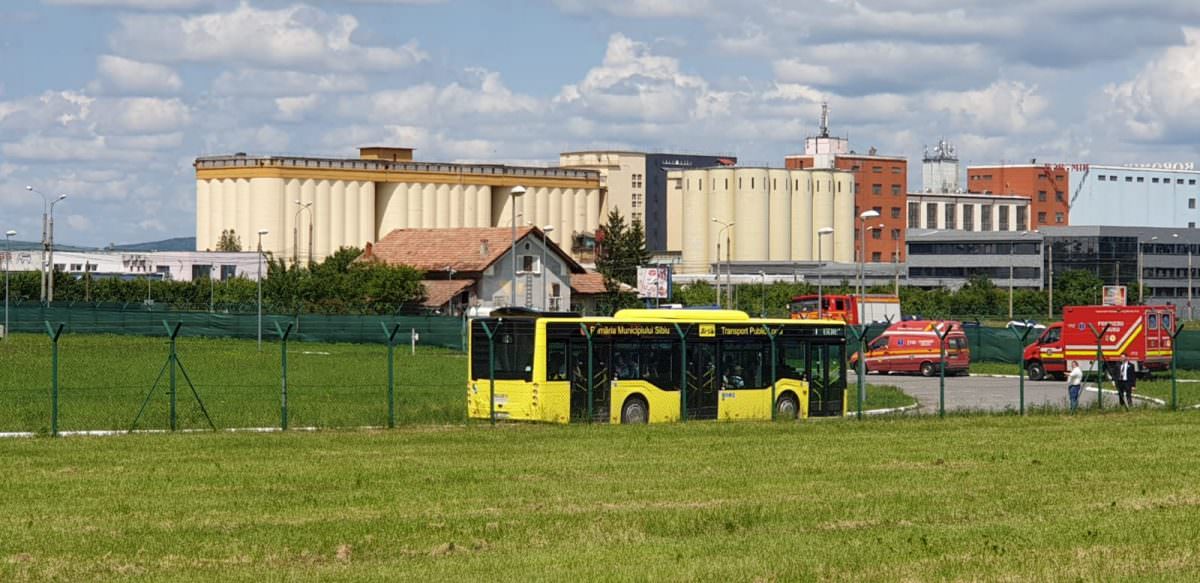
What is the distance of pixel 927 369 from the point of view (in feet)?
212

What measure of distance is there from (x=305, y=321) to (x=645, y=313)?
46.5 metres

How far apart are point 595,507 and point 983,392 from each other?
1274 inches

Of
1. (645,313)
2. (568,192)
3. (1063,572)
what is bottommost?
(1063,572)

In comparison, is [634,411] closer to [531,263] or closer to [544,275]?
[544,275]

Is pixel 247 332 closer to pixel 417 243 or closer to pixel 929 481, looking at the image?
pixel 417 243

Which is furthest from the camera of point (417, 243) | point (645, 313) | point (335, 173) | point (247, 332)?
point (335, 173)

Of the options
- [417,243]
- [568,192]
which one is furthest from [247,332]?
[568,192]

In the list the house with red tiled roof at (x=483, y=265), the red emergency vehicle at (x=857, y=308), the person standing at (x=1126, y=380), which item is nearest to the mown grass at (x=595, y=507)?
the person standing at (x=1126, y=380)

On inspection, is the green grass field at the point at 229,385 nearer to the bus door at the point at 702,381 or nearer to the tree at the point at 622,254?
the bus door at the point at 702,381

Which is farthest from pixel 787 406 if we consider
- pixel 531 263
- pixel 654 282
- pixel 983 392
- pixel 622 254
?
pixel 622 254

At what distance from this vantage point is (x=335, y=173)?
164 meters

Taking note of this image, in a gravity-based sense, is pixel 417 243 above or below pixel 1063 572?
above

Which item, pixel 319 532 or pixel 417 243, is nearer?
pixel 319 532

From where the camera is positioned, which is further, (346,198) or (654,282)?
(346,198)
